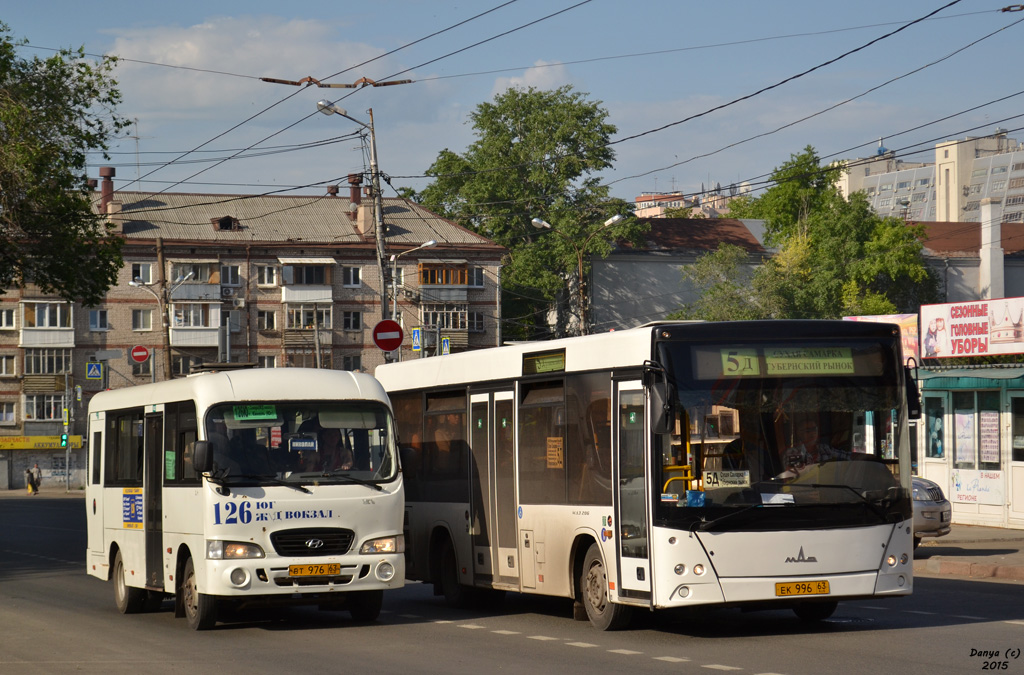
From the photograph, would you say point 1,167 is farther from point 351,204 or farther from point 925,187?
point 925,187

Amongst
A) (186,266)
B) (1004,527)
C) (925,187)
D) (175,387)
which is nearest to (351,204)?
(186,266)

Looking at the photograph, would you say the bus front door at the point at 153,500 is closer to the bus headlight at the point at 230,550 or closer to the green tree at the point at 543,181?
the bus headlight at the point at 230,550

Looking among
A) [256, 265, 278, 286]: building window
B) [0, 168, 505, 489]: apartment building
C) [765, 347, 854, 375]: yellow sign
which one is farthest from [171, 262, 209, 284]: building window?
[765, 347, 854, 375]: yellow sign

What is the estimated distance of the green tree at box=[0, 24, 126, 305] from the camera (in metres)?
29.3

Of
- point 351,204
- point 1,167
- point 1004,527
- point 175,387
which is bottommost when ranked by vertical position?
point 1004,527

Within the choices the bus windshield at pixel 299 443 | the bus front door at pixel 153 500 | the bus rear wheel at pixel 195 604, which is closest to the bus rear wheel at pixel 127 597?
the bus front door at pixel 153 500

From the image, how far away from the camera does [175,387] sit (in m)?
14.7

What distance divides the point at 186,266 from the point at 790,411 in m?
71.5

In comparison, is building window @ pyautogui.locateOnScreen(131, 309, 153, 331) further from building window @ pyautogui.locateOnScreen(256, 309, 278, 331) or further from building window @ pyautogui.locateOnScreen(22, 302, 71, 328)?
building window @ pyautogui.locateOnScreen(256, 309, 278, 331)

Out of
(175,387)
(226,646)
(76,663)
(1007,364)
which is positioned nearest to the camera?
(76,663)

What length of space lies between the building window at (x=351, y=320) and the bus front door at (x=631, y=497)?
70.3 m

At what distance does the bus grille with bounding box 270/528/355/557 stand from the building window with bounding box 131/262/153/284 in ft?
223

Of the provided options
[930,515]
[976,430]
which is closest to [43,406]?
[976,430]

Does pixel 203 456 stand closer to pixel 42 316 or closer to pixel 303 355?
pixel 303 355
